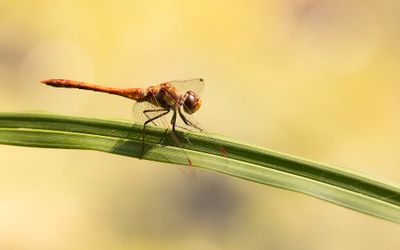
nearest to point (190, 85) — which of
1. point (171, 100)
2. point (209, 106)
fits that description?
point (171, 100)

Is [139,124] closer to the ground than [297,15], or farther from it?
closer to the ground

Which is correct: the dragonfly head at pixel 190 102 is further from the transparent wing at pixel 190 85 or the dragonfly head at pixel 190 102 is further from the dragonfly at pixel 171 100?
the transparent wing at pixel 190 85

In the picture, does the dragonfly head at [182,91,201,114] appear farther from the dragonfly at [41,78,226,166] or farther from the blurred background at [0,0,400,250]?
the blurred background at [0,0,400,250]

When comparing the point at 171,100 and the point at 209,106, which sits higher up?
the point at 171,100

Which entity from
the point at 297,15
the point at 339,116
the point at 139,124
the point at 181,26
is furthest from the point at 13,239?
the point at 297,15

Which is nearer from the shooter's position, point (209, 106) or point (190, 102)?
point (190, 102)

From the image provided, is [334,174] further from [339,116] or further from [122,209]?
[339,116]

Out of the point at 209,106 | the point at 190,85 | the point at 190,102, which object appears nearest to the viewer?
the point at 190,102

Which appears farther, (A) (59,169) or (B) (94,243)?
(A) (59,169)

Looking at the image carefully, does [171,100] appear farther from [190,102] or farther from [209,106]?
[209,106]
